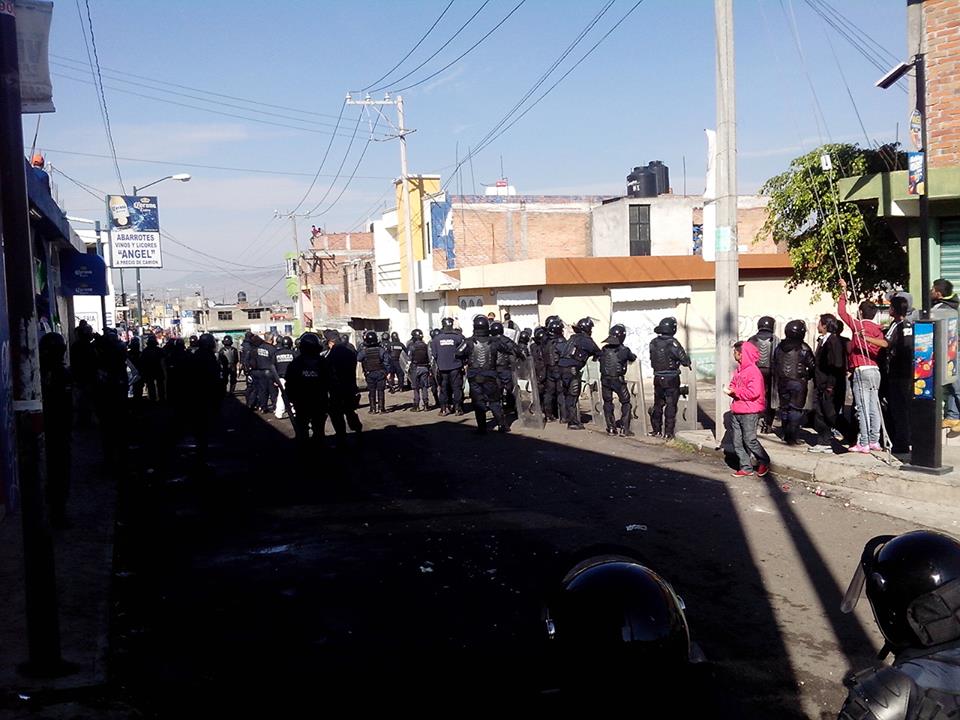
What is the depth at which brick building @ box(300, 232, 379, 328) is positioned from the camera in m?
53.7

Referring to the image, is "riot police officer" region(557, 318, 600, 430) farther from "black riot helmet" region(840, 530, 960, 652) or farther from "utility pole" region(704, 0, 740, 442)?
"black riot helmet" region(840, 530, 960, 652)

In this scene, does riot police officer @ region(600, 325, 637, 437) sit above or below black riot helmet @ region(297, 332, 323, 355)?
below

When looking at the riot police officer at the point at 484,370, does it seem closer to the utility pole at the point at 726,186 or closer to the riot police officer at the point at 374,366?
the utility pole at the point at 726,186

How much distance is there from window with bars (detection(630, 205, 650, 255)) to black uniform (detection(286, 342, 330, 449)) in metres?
25.2

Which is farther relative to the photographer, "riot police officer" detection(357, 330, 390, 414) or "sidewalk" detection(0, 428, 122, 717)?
"riot police officer" detection(357, 330, 390, 414)

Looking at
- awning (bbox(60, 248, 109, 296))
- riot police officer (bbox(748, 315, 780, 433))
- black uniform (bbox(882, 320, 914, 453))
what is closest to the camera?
black uniform (bbox(882, 320, 914, 453))

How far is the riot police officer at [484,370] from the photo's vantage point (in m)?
14.2

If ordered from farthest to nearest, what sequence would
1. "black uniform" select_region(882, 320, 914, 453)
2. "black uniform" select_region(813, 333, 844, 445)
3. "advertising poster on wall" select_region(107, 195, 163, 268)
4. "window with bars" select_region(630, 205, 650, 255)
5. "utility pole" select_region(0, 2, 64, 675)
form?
1. "window with bars" select_region(630, 205, 650, 255)
2. "advertising poster on wall" select_region(107, 195, 163, 268)
3. "black uniform" select_region(813, 333, 844, 445)
4. "black uniform" select_region(882, 320, 914, 453)
5. "utility pole" select_region(0, 2, 64, 675)

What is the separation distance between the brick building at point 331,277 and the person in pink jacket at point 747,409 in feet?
137

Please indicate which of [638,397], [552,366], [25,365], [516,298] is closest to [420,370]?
[552,366]

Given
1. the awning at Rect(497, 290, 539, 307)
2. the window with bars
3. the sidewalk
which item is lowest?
the sidewalk

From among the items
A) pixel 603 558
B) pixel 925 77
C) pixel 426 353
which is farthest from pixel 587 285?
pixel 603 558

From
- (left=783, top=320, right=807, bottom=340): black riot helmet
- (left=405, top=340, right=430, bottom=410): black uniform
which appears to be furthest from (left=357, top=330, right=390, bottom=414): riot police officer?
(left=783, top=320, right=807, bottom=340): black riot helmet

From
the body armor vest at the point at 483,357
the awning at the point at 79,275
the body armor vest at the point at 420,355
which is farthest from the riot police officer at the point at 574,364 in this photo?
the awning at the point at 79,275
